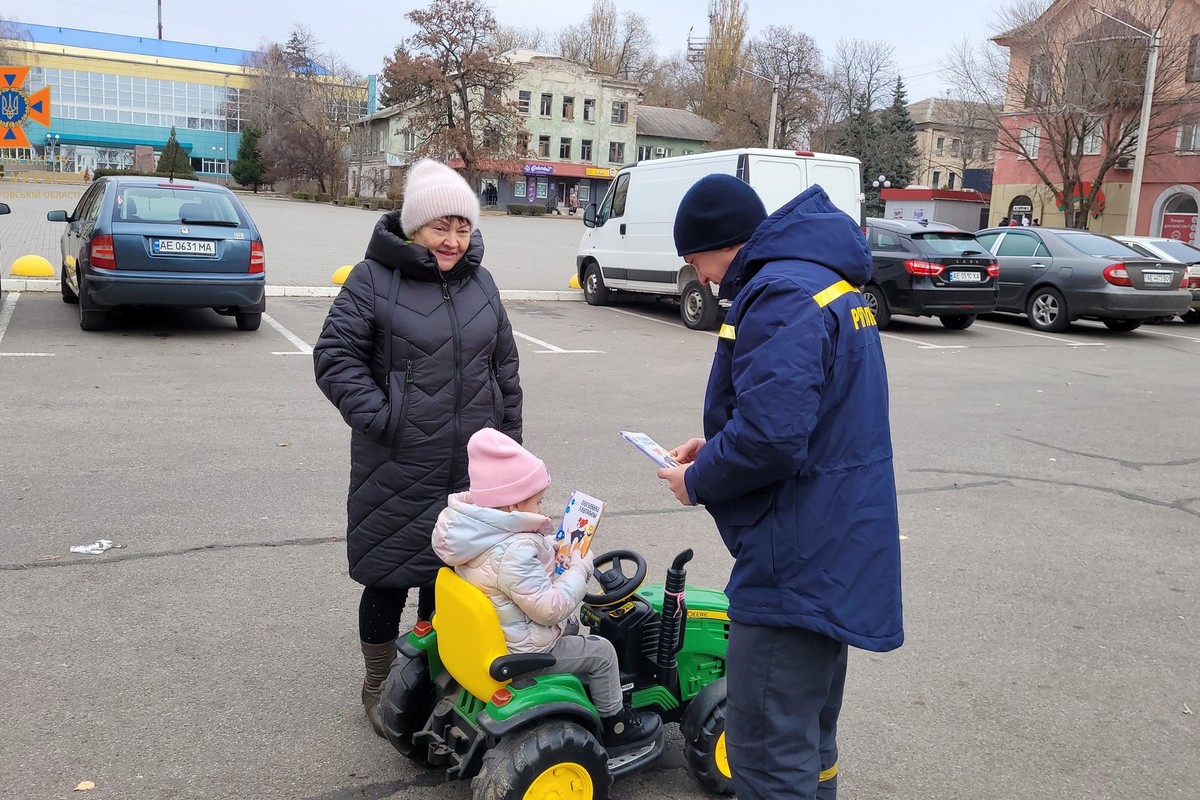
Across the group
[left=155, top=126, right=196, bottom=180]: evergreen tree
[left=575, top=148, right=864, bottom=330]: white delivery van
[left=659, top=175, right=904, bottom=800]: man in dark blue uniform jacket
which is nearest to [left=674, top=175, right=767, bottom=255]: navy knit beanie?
[left=659, top=175, right=904, bottom=800]: man in dark blue uniform jacket

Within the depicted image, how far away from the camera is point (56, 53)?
96938mm

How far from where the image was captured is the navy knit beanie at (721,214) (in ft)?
7.63

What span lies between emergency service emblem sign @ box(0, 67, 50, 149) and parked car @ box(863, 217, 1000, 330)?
35.9ft

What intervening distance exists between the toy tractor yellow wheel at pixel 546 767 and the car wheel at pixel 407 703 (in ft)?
1.18

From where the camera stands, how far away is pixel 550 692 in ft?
8.70

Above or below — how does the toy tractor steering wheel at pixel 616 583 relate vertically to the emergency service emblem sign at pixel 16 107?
below

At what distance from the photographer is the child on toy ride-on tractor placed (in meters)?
2.54

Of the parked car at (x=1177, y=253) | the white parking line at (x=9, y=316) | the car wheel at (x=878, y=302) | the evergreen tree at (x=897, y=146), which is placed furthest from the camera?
the evergreen tree at (x=897, y=146)

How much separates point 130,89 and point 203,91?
6754mm

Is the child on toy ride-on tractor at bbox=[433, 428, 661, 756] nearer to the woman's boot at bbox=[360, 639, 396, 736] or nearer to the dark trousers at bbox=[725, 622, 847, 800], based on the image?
the dark trousers at bbox=[725, 622, 847, 800]

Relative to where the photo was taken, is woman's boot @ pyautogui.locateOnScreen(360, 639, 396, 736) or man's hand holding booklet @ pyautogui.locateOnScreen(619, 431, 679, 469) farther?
woman's boot @ pyautogui.locateOnScreen(360, 639, 396, 736)

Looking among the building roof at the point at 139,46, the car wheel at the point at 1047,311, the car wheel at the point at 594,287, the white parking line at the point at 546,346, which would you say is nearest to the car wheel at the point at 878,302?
the car wheel at the point at 1047,311

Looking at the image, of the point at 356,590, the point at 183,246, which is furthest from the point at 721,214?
the point at 183,246

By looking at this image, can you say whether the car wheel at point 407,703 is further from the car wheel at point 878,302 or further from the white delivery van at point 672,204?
the car wheel at point 878,302
